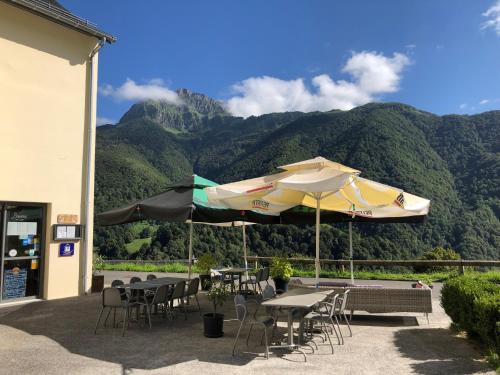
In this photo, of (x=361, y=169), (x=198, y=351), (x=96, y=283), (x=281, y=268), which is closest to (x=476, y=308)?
(x=281, y=268)

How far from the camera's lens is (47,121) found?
→ 9500mm

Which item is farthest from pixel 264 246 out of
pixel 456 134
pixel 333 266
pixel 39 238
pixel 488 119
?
pixel 488 119

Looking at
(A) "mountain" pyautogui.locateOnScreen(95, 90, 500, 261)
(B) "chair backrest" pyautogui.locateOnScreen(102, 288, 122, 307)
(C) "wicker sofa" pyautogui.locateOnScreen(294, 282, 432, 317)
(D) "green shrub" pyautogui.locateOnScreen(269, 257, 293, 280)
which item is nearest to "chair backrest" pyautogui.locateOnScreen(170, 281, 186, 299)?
(B) "chair backrest" pyautogui.locateOnScreen(102, 288, 122, 307)

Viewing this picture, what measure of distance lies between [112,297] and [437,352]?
4.56 metres

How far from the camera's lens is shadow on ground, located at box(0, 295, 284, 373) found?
496 cm

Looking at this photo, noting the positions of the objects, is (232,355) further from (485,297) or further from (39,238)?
(39,238)

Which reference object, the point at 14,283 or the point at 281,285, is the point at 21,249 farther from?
the point at 281,285

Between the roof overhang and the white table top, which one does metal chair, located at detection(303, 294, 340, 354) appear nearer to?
the white table top

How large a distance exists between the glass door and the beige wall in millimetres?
208

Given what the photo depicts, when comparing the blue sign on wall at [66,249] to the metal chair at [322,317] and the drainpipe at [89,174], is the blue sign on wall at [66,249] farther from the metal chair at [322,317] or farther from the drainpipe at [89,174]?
the metal chair at [322,317]

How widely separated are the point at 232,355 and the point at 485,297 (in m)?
3.11

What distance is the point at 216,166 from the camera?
257 ft

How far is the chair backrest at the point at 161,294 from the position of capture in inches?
260

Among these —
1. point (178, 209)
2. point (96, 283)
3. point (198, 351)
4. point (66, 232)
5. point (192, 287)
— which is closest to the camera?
point (198, 351)
